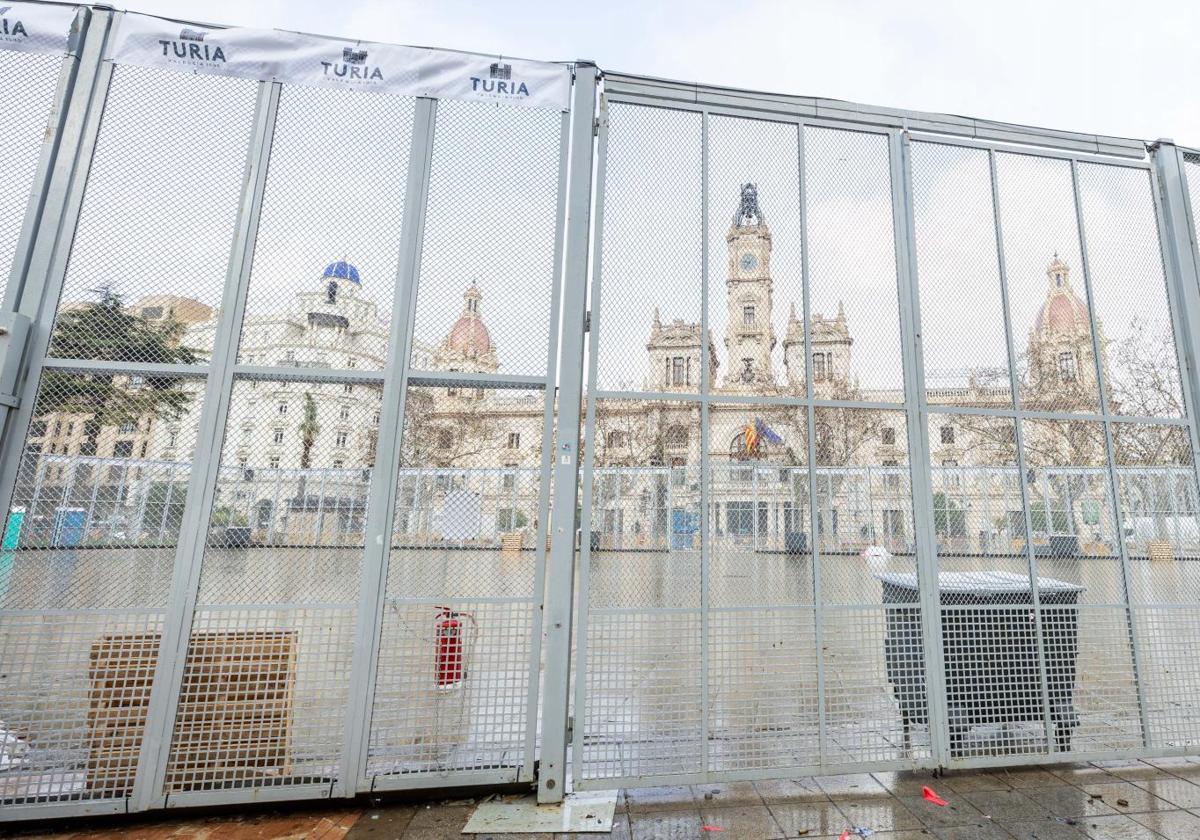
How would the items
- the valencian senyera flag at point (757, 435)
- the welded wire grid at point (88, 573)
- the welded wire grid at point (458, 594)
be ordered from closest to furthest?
the welded wire grid at point (88, 573)
the welded wire grid at point (458, 594)
the valencian senyera flag at point (757, 435)

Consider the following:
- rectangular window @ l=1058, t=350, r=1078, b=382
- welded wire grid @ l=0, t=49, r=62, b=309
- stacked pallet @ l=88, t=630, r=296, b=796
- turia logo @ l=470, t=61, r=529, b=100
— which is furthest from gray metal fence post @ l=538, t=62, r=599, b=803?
rectangular window @ l=1058, t=350, r=1078, b=382

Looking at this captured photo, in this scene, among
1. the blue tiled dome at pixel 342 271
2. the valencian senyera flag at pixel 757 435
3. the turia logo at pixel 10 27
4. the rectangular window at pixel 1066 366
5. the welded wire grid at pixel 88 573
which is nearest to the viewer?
the welded wire grid at pixel 88 573

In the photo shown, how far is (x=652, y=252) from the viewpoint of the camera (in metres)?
3.74

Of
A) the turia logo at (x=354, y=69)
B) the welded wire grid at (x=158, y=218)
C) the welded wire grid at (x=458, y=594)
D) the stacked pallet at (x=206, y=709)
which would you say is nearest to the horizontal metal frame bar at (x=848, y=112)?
the turia logo at (x=354, y=69)

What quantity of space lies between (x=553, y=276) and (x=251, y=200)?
2044 millimetres

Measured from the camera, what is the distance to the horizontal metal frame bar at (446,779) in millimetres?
3045

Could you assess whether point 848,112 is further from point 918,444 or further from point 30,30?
point 30,30

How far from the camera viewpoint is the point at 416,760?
10.3 feet

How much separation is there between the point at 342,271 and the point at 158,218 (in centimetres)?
119

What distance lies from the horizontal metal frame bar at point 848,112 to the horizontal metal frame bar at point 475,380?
85.7 inches

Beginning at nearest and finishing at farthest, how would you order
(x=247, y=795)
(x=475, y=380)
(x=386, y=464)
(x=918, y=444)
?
(x=247, y=795) → (x=386, y=464) → (x=475, y=380) → (x=918, y=444)

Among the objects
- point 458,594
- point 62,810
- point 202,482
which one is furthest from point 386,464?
point 62,810

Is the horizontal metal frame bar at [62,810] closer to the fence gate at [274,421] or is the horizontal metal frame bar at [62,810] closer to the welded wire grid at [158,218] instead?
the fence gate at [274,421]

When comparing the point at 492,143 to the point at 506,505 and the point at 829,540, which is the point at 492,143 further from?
the point at 829,540
